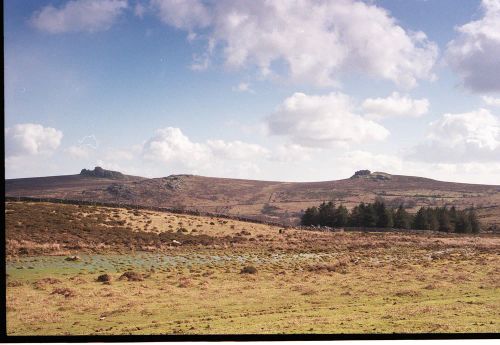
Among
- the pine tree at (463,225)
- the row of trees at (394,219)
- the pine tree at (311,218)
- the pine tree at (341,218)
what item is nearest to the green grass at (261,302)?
the row of trees at (394,219)

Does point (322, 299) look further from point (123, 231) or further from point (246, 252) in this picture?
point (123, 231)

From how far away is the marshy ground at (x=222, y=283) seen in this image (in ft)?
64.6

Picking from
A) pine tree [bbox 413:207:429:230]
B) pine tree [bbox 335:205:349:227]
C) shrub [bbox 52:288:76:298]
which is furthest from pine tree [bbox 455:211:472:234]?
shrub [bbox 52:288:76:298]

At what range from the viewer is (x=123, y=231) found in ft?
165

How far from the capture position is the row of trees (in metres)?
83.5

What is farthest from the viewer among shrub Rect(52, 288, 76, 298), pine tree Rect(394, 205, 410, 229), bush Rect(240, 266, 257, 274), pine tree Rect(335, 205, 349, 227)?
pine tree Rect(335, 205, 349, 227)

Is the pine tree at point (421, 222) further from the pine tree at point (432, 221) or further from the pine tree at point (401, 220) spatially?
the pine tree at point (401, 220)

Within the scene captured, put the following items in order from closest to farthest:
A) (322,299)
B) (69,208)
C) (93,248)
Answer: (322,299)
(93,248)
(69,208)

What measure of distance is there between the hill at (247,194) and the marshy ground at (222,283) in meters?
87.4

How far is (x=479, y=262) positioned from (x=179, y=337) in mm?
31532

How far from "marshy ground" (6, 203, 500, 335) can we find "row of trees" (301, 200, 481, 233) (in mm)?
29623

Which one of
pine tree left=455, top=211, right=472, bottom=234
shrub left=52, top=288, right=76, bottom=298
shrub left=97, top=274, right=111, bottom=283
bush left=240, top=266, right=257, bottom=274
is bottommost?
shrub left=52, top=288, right=76, bottom=298

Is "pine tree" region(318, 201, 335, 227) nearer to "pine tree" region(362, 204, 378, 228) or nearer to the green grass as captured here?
"pine tree" region(362, 204, 378, 228)

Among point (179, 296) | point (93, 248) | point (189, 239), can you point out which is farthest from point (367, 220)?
point (179, 296)
